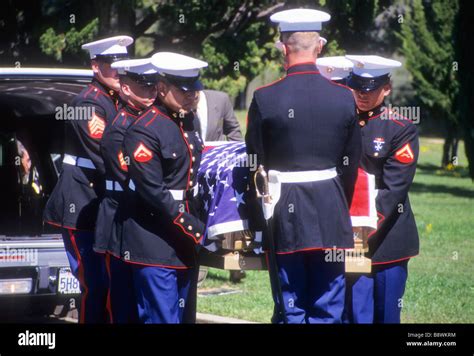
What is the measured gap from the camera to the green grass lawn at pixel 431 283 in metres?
8.45

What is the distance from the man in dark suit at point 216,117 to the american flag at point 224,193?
2.13 meters

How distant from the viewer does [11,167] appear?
8.72 m

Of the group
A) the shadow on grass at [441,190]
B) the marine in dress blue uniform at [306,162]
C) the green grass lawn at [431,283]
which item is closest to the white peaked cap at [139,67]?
the marine in dress blue uniform at [306,162]

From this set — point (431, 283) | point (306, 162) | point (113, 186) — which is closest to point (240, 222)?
point (306, 162)

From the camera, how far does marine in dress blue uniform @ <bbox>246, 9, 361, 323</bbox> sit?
5.55 metres

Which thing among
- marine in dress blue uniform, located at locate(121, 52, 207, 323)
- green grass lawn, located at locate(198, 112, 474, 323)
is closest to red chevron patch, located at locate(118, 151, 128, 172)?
marine in dress blue uniform, located at locate(121, 52, 207, 323)

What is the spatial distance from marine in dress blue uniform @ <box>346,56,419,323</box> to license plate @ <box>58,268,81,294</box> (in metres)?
2.35

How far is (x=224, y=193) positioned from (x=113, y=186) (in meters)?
0.84

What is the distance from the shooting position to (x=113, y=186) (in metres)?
6.38

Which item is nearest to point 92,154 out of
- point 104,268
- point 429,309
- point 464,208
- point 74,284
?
point 104,268

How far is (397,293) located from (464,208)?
42.9 feet

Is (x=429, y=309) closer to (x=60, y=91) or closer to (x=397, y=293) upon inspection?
(x=397, y=293)

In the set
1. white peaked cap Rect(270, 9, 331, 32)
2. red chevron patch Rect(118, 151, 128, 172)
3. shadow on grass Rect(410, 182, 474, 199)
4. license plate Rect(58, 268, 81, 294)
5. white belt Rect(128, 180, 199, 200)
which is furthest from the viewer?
shadow on grass Rect(410, 182, 474, 199)

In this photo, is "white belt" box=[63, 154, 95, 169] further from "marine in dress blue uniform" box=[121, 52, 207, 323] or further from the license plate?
the license plate
